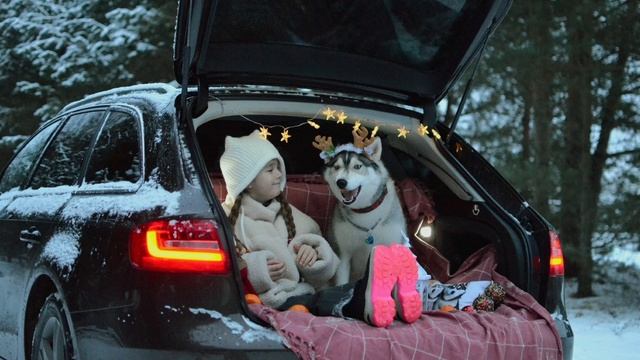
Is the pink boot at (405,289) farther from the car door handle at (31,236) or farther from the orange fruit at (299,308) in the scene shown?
the car door handle at (31,236)

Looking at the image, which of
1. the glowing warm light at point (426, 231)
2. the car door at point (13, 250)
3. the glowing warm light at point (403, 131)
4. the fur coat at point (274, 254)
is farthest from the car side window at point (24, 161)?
the glowing warm light at point (426, 231)

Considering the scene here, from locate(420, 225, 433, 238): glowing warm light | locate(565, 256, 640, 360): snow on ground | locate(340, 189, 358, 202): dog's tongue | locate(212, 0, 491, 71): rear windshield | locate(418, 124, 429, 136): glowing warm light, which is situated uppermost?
locate(212, 0, 491, 71): rear windshield

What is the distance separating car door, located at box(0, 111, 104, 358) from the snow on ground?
4248 mm

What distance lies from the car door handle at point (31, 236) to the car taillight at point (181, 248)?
100 centimetres

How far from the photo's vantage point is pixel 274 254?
3.35 metres

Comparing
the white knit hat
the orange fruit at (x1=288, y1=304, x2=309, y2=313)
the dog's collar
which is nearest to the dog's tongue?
the dog's collar

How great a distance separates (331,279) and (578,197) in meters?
5.32

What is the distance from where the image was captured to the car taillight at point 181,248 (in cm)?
248

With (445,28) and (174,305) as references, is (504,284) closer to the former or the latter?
(445,28)

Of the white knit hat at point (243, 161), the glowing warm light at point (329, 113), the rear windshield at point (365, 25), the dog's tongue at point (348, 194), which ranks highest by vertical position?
the rear windshield at point (365, 25)

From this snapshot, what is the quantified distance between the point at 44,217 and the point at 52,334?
59 cm

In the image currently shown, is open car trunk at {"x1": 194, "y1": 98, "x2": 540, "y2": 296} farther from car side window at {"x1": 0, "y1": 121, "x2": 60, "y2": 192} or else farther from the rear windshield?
car side window at {"x1": 0, "y1": 121, "x2": 60, "y2": 192}

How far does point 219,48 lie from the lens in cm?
323

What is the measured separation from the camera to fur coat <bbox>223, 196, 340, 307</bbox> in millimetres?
3152
